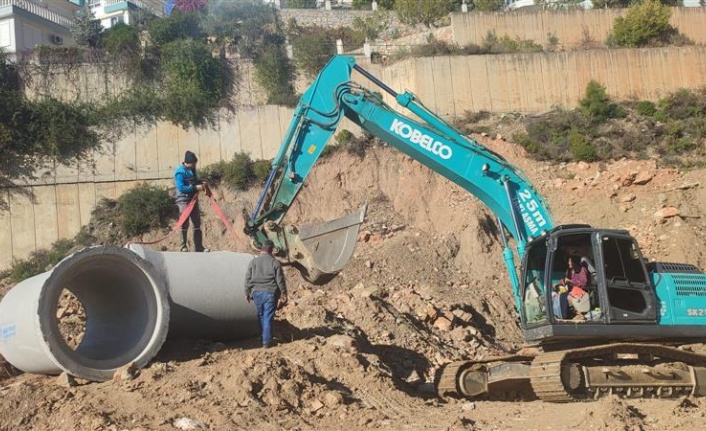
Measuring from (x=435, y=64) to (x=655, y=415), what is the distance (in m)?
20.0

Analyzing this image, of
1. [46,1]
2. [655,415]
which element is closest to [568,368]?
[655,415]

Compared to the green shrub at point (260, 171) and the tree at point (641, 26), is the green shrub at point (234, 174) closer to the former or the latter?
the green shrub at point (260, 171)

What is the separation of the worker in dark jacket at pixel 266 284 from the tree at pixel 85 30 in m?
25.1

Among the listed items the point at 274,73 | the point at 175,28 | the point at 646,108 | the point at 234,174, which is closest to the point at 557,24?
the point at 646,108

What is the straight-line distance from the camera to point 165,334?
1048 cm

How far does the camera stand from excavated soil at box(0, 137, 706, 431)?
936cm

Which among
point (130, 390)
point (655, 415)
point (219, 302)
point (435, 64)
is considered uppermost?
point (435, 64)

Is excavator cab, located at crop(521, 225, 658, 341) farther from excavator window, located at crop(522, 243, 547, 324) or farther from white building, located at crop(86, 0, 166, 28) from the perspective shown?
white building, located at crop(86, 0, 166, 28)

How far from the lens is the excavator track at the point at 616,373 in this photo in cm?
1038

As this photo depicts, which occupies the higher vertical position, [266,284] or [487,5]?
[487,5]

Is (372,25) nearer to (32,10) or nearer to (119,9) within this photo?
(32,10)

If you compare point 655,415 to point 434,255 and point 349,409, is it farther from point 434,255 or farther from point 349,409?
point 434,255

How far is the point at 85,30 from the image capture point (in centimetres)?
3553

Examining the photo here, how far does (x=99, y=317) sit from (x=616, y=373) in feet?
21.9
